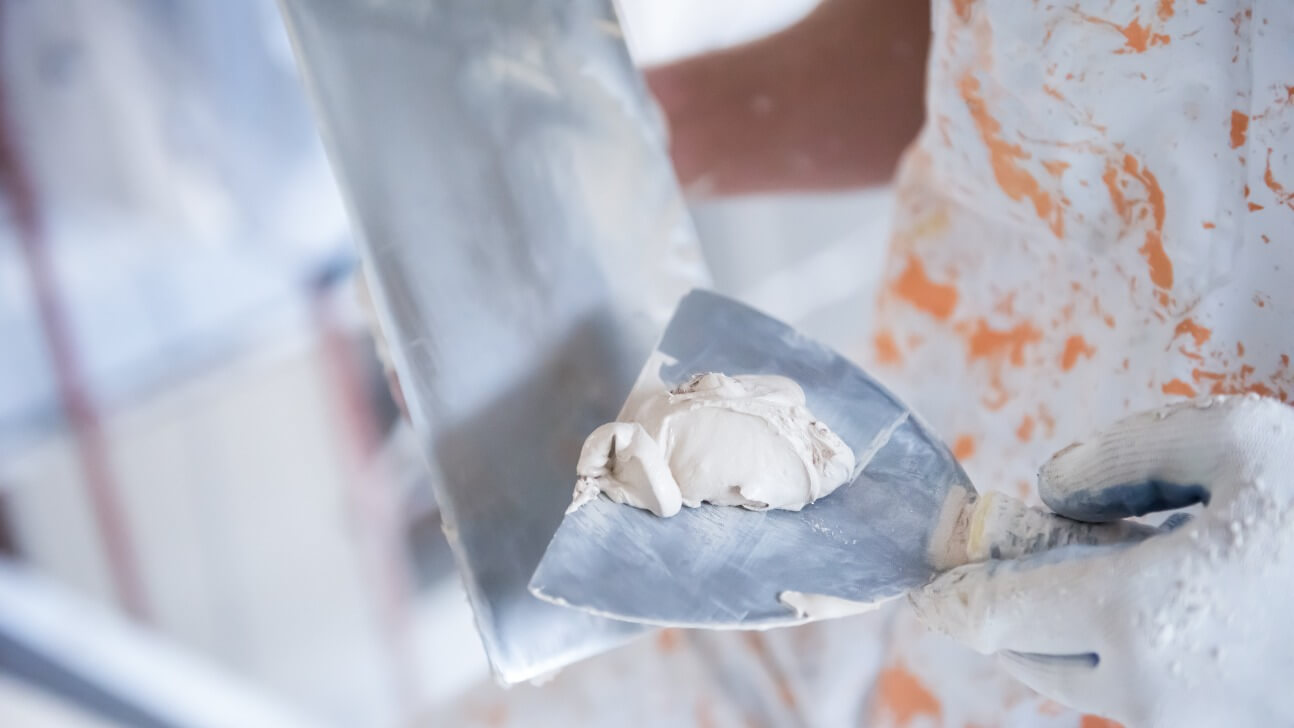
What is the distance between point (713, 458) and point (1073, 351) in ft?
1.06

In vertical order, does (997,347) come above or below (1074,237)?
below

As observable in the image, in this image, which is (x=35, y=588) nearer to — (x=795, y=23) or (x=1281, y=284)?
(x=795, y=23)

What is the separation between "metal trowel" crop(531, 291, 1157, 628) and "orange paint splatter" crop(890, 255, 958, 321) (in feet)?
0.63

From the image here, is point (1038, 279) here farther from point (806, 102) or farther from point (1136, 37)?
point (806, 102)

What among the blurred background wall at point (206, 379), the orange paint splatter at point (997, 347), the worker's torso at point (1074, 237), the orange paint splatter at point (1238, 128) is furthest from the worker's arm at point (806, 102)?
the orange paint splatter at point (1238, 128)

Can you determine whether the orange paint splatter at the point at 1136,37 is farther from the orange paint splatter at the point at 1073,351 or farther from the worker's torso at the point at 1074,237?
the orange paint splatter at the point at 1073,351

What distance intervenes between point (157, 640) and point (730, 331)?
3.54ft

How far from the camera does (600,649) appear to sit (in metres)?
0.65

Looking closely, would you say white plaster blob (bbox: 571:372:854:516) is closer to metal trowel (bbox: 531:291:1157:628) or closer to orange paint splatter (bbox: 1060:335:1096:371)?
metal trowel (bbox: 531:291:1157:628)

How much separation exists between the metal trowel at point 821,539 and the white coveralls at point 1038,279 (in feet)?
0.51

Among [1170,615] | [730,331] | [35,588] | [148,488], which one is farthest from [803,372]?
[35,588]

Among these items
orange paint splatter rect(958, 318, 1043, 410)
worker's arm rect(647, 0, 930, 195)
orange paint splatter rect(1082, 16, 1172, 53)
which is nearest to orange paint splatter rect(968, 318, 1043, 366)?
orange paint splatter rect(958, 318, 1043, 410)

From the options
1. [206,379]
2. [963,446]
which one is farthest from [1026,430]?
[206,379]

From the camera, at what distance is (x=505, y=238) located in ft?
2.33
